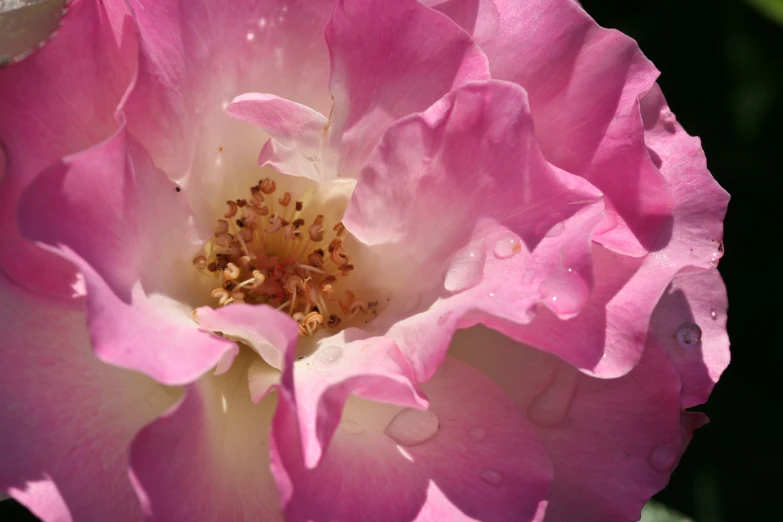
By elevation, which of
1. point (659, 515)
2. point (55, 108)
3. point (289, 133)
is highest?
point (55, 108)

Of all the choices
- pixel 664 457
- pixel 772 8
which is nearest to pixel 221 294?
pixel 664 457

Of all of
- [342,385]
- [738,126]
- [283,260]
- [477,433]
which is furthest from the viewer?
[738,126]

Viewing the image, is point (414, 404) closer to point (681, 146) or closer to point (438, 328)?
point (438, 328)

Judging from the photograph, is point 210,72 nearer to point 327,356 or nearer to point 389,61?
point 389,61

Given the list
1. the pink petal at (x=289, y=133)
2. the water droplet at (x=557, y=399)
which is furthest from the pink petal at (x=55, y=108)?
the water droplet at (x=557, y=399)

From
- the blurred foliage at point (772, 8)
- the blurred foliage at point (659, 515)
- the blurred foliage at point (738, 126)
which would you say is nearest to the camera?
the blurred foliage at point (659, 515)

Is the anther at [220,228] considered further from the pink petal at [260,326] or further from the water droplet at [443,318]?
the water droplet at [443,318]

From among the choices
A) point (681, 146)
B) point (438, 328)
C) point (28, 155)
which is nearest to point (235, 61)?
point (28, 155)
